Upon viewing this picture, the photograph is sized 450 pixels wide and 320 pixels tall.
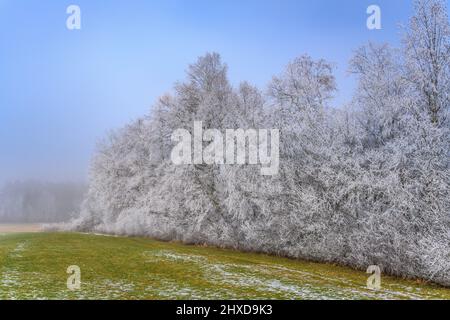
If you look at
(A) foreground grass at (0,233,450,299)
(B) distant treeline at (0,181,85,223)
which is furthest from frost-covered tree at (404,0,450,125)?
(B) distant treeline at (0,181,85,223)

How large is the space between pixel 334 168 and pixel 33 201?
7276 centimetres

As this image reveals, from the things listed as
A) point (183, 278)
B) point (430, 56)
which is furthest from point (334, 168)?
point (183, 278)

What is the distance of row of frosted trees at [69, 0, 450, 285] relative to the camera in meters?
20.9

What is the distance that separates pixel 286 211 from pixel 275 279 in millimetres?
8093

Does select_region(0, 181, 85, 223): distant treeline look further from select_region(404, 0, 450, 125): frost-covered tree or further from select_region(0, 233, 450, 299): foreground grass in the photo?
select_region(404, 0, 450, 125): frost-covered tree

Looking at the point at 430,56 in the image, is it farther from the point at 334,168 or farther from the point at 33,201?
the point at 33,201

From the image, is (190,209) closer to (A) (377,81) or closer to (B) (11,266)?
(B) (11,266)

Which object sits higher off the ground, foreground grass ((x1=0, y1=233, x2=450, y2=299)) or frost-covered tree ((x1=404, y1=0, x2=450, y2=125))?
frost-covered tree ((x1=404, y1=0, x2=450, y2=125))

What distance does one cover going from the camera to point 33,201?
84.1m

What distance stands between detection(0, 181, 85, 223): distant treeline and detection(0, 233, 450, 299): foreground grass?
48.3 meters

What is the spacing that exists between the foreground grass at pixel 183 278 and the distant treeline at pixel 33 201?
48.3 meters

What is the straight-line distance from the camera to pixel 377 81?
81.9ft

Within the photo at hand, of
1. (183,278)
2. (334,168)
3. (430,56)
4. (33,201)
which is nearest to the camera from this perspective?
(183,278)
